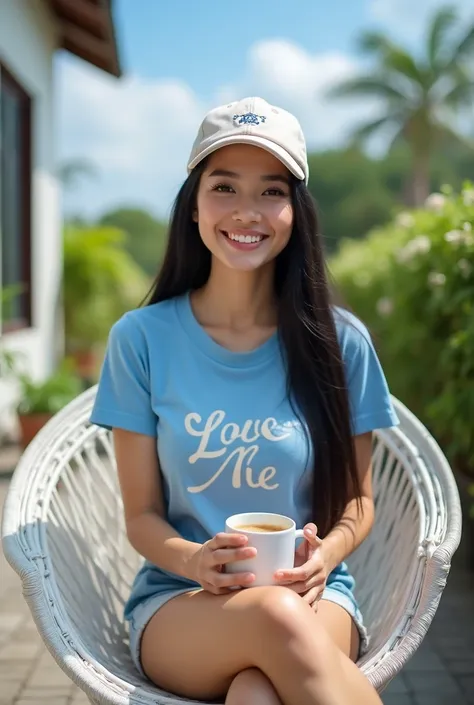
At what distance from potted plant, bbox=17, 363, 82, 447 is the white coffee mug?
4.18 meters

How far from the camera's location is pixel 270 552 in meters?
1.70

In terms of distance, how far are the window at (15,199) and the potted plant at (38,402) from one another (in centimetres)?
109

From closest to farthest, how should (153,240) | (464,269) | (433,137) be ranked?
(464,269)
(433,137)
(153,240)

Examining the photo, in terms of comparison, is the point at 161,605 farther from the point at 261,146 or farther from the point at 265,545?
the point at 261,146

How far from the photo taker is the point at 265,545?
66.4 inches

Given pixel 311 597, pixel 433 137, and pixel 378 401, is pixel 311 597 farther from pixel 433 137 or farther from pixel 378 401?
pixel 433 137

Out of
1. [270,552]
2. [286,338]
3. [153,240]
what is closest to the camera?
[270,552]

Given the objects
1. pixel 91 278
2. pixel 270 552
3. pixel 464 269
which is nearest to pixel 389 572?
pixel 270 552

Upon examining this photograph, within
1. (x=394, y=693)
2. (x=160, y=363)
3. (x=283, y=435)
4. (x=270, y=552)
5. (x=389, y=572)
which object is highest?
(x=160, y=363)

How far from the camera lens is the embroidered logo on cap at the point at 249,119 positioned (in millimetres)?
1925

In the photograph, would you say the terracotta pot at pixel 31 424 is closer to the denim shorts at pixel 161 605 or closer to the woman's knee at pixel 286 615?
the denim shorts at pixel 161 605

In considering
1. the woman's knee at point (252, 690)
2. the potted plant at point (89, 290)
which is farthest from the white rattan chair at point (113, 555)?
the potted plant at point (89, 290)

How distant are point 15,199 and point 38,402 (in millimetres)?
2757

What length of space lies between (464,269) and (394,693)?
5.24 feet
